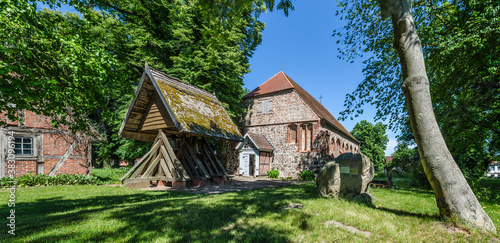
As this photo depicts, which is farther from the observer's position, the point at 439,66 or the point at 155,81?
the point at 155,81

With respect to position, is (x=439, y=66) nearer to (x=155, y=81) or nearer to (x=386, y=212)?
(x=386, y=212)

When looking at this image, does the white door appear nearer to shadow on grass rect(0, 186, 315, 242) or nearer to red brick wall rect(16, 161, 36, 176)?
shadow on grass rect(0, 186, 315, 242)

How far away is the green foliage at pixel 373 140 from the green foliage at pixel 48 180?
117ft

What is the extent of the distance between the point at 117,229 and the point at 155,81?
20.9ft

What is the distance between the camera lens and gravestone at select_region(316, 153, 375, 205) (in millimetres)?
6000

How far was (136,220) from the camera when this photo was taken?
3932mm

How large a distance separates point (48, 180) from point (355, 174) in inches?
533

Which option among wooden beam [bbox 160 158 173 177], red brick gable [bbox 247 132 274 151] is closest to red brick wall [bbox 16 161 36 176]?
wooden beam [bbox 160 158 173 177]

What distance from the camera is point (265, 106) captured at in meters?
20.2

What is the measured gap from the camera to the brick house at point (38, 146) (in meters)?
12.5

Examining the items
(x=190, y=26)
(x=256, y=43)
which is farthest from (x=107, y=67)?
(x=256, y=43)

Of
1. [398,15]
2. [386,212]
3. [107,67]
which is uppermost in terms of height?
[398,15]

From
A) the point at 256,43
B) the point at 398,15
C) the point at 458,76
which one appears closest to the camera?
the point at 398,15

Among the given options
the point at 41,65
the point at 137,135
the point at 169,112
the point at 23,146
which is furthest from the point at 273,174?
the point at 23,146
